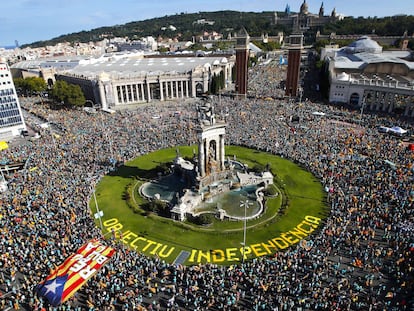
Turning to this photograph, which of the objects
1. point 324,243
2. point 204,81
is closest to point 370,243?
point 324,243

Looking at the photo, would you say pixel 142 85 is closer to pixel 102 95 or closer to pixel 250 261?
pixel 102 95

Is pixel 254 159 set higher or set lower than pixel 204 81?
lower

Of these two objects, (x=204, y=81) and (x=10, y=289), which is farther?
(x=204, y=81)

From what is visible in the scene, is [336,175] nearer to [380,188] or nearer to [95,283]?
[380,188]

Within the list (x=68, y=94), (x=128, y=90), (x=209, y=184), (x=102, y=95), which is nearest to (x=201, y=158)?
(x=209, y=184)

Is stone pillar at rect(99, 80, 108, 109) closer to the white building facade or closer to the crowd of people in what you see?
the white building facade

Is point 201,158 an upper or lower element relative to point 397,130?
upper
